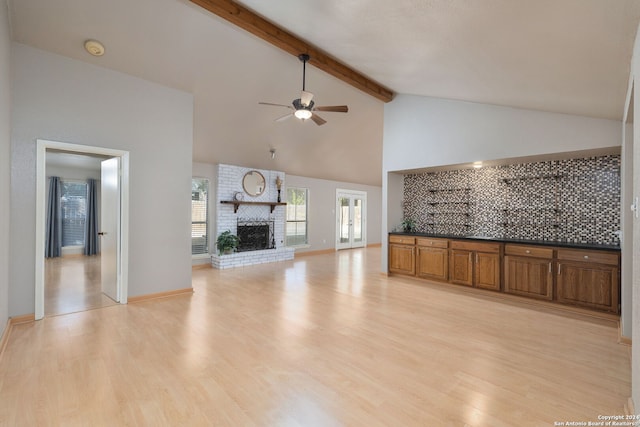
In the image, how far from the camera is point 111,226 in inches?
167

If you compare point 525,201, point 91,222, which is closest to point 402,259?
point 525,201

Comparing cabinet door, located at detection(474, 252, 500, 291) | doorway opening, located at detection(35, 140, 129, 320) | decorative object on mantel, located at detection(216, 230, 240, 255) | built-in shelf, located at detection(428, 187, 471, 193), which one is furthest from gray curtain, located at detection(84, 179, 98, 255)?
cabinet door, located at detection(474, 252, 500, 291)

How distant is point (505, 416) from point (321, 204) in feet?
25.8

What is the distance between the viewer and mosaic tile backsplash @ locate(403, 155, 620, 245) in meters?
4.13

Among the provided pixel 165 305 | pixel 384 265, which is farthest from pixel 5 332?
pixel 384 265

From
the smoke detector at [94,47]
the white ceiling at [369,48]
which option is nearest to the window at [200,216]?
the white ceiling at [369,48]

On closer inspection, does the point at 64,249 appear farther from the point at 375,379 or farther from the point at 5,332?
the point at 375,379

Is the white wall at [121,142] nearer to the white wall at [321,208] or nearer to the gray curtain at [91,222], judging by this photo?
the white wall at [321,208]

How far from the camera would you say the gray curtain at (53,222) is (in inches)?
314

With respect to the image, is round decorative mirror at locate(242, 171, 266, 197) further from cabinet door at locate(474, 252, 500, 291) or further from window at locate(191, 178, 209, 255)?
cabinet door at locate(474, 252, 500, 291)

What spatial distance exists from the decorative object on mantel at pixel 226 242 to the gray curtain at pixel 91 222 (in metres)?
4.43

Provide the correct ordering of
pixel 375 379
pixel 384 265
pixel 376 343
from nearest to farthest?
pixel 375 379
pixel 376 343
pixel 384 265

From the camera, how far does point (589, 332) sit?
3309mm

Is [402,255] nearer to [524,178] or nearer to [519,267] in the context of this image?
[519,267]
